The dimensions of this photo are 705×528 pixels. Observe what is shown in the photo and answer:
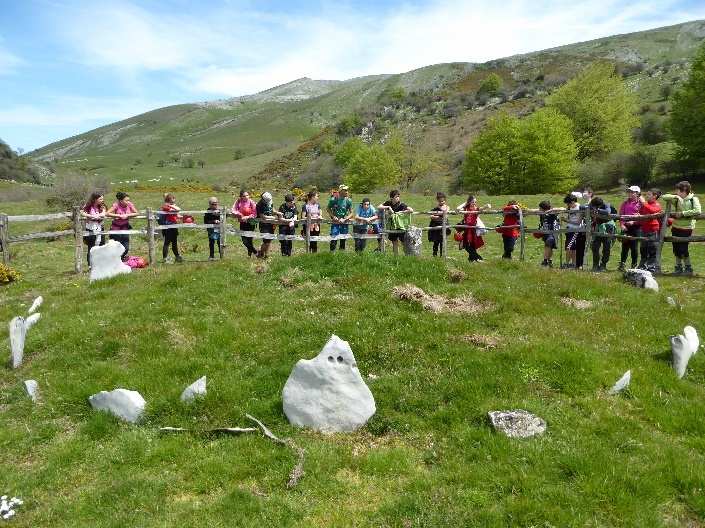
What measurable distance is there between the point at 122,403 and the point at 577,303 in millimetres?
8599

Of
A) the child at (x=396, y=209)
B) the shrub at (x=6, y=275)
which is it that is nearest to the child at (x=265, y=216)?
the child at (x=396, y=209)

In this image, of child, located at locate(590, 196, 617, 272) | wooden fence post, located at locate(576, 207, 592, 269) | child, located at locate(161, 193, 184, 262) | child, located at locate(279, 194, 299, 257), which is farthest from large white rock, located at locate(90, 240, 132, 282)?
child, located at locate(590, 196, 617, 272)

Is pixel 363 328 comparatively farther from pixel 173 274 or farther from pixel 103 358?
pixel 173 274

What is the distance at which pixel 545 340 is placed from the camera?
919 cm

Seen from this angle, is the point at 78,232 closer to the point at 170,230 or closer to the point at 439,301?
the point at 170,230

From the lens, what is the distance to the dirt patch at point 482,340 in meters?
9.18

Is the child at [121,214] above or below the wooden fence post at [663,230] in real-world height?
above

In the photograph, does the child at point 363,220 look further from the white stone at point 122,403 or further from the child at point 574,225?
the white stone at point 122,403

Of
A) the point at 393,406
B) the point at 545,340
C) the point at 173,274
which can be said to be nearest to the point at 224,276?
the point at 173,274

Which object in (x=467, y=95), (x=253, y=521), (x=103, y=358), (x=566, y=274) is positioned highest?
(x=467, y=95)

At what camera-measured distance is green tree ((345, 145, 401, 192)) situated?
63.1 meters

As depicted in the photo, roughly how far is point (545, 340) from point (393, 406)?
2998 mm

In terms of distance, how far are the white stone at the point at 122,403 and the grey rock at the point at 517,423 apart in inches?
199

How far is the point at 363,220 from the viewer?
56.1 feet
